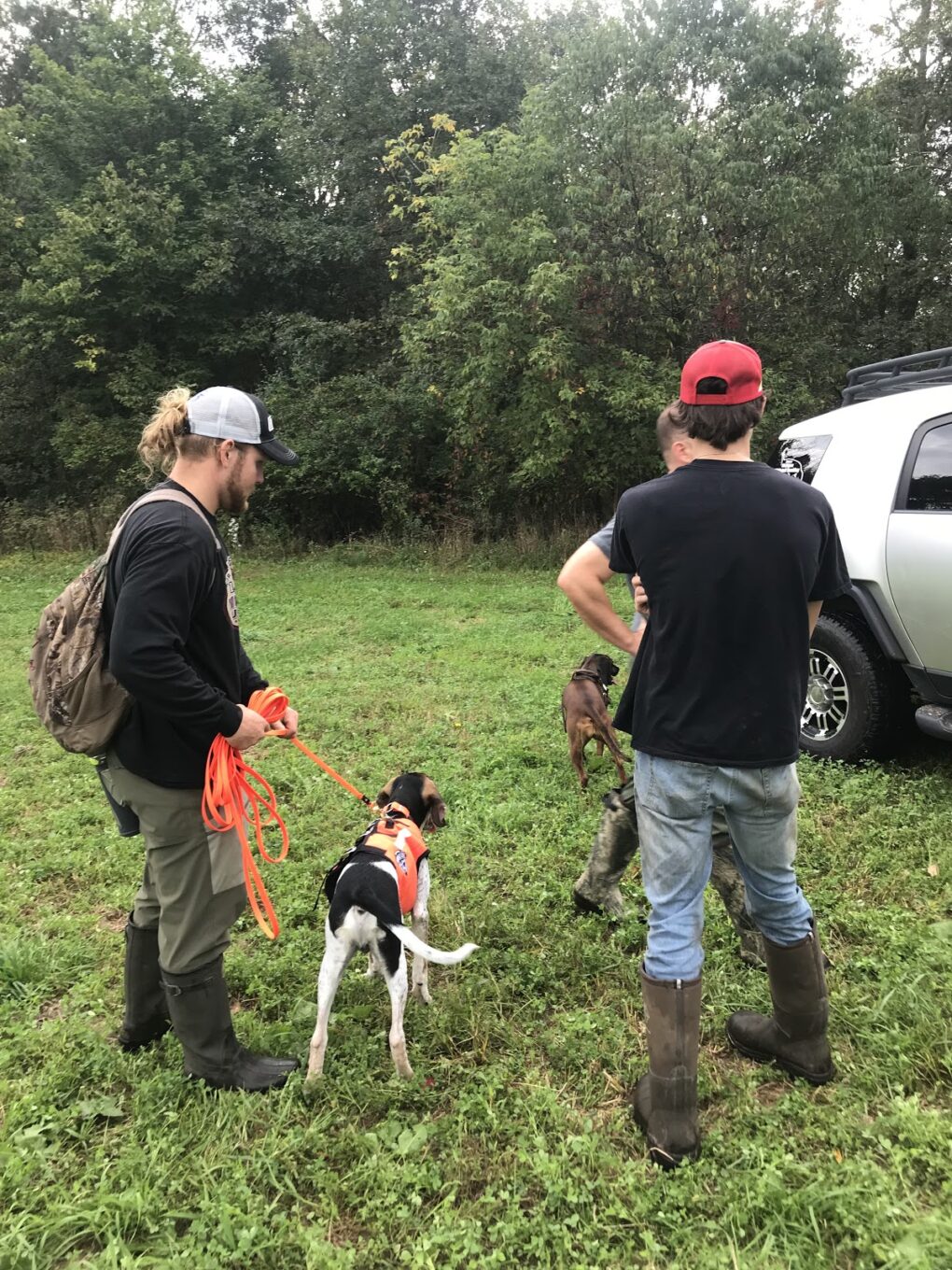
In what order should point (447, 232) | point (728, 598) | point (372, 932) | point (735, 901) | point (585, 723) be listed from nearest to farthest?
point (728, 598)
point (372, 932)
point (735, 901)
point (585, 723)
point (447, 232)

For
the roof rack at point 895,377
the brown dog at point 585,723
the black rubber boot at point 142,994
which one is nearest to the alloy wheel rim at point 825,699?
the brown dog at point 585,723

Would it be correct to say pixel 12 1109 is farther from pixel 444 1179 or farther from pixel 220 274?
pixel 220 274

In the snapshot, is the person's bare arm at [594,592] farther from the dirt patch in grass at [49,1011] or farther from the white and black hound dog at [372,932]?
the dirt patch in grass at [49,1011]

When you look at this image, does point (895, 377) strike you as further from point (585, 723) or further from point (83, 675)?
point (83, 675)

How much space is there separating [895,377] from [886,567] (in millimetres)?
1410

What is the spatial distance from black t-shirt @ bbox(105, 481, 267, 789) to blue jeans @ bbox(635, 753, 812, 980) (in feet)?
3.99

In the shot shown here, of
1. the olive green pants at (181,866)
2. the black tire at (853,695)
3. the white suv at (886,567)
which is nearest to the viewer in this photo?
the olive green pants at (181,866)

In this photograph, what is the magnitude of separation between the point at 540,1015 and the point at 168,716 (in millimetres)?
1672

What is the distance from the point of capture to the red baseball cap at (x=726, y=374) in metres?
2.15

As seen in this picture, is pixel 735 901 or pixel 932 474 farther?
pixel 932 474

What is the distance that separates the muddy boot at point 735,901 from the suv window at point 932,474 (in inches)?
90.4

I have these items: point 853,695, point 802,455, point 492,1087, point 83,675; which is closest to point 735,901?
point 492,1087

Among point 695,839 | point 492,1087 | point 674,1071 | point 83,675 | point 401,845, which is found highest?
point 83,675

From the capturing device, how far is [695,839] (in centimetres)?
230
